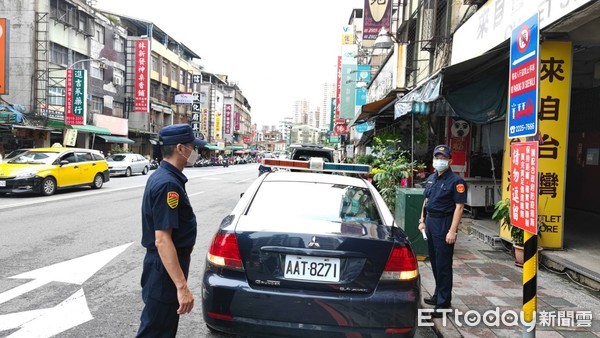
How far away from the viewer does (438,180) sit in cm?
437

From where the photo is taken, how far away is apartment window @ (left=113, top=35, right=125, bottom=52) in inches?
1348

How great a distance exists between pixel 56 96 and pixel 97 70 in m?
5.95

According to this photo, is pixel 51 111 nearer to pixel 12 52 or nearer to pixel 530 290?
pixel 12 52

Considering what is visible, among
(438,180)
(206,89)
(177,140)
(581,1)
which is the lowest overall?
(438,180)

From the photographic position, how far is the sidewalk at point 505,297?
3781 millimetres

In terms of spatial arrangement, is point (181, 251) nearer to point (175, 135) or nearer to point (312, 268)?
point (175, 135)

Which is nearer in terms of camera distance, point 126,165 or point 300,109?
point 126,165

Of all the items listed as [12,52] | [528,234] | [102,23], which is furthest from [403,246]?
[102,23]

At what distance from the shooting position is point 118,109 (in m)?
35.3

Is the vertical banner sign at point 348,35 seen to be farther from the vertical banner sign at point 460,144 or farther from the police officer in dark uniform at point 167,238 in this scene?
the police officer in dark uniform at point 167,238

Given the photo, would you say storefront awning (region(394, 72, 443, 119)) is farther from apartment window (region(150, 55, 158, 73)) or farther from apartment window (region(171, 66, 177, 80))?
apartment window (region(171, 66, 177, 80))

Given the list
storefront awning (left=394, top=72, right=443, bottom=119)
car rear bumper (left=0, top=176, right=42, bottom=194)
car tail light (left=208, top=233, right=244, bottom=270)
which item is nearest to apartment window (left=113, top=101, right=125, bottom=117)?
car rear bumper (left=0, top=176, right=42, bottom=194)

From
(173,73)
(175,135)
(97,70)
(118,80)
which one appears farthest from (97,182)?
(173,73)

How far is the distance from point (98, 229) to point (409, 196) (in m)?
5.91
